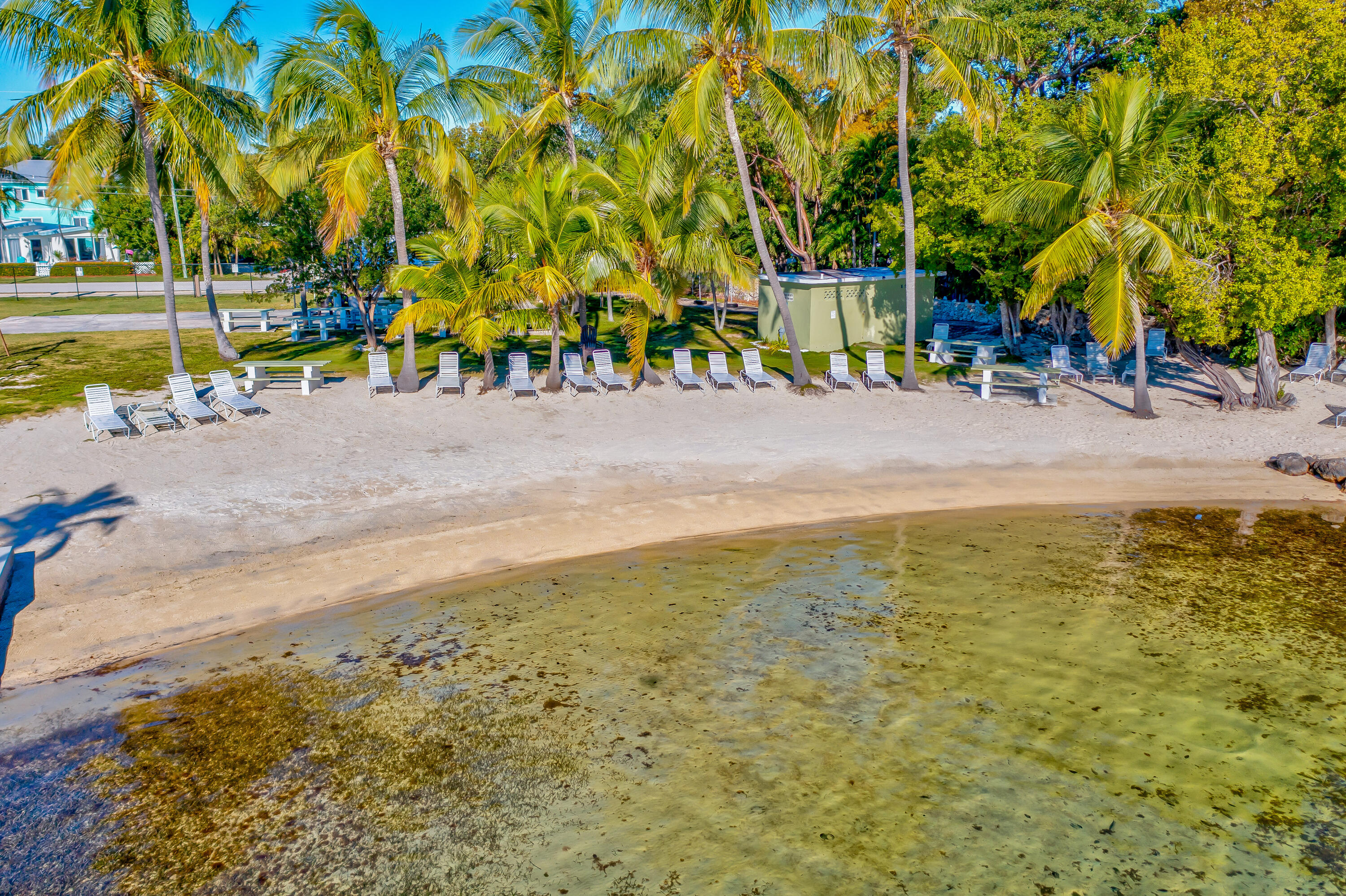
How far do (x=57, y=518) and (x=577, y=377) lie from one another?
34.9ft

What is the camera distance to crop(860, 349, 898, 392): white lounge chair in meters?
21.3

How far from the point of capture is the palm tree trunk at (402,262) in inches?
766

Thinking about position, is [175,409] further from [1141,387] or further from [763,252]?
[1141,387]

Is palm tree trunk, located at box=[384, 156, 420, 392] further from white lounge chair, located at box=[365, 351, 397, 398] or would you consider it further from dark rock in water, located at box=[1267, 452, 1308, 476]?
dark rock in water, located at box=[1267, 452, 1308, 476]

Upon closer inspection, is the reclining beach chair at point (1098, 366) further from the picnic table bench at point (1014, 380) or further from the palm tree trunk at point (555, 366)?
the palm tree trunk at point (555, 366)

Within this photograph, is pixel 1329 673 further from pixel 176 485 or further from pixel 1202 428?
pixel 176 485

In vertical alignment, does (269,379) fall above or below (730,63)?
below

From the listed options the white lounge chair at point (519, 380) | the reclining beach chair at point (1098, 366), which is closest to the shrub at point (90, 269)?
the white lounge chair at point (519, 380)

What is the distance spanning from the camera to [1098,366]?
22078mm


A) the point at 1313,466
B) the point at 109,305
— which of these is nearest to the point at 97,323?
the point at 109,305

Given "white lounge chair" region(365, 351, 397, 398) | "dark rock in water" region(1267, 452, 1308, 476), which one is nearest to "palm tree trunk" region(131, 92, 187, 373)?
"white lounge chair" region(365, 351, 397, 398)

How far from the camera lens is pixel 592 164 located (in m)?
21.2

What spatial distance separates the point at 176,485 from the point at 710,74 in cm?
1254

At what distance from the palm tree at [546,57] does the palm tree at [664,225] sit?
1882mm
